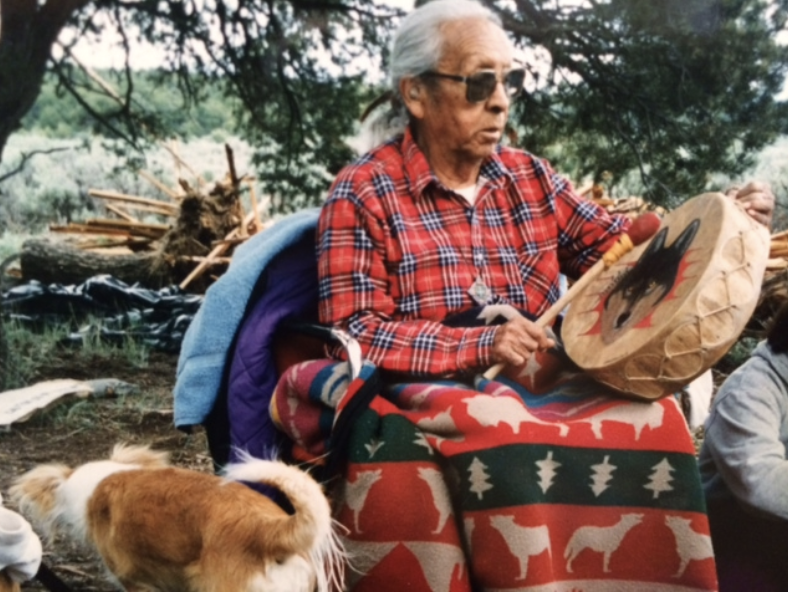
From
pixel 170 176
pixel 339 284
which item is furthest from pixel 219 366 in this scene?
pixel 170 176

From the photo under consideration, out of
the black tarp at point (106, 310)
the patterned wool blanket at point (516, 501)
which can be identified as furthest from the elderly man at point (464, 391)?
the black tarp at point (106, 310)

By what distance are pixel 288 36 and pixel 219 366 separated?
112 inches

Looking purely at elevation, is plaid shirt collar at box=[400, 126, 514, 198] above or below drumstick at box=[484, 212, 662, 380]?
above

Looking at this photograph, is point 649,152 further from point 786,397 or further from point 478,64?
point 786,397

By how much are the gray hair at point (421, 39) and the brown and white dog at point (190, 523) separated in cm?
113

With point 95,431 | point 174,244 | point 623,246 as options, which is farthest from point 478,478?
point 174,244

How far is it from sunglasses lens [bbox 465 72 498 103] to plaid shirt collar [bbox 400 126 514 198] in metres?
0.19

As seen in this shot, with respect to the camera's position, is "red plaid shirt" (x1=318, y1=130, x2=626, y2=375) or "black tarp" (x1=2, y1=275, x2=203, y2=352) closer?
"red plaid shirt" (x1=318, y1=130, x2=626, y2=375)

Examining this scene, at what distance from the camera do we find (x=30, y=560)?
1.80 metres

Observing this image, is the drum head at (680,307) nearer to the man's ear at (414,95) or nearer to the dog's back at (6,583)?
the man's ear at (414,95)

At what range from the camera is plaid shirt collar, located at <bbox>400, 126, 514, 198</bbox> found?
7.86 feet

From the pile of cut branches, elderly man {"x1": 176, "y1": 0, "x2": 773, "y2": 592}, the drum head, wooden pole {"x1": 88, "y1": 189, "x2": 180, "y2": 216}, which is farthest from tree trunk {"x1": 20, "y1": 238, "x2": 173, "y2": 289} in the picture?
the drum head

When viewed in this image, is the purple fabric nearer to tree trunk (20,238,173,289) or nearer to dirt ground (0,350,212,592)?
dirt ground (0,350,212,592)

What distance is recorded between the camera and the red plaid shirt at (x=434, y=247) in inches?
86.4
